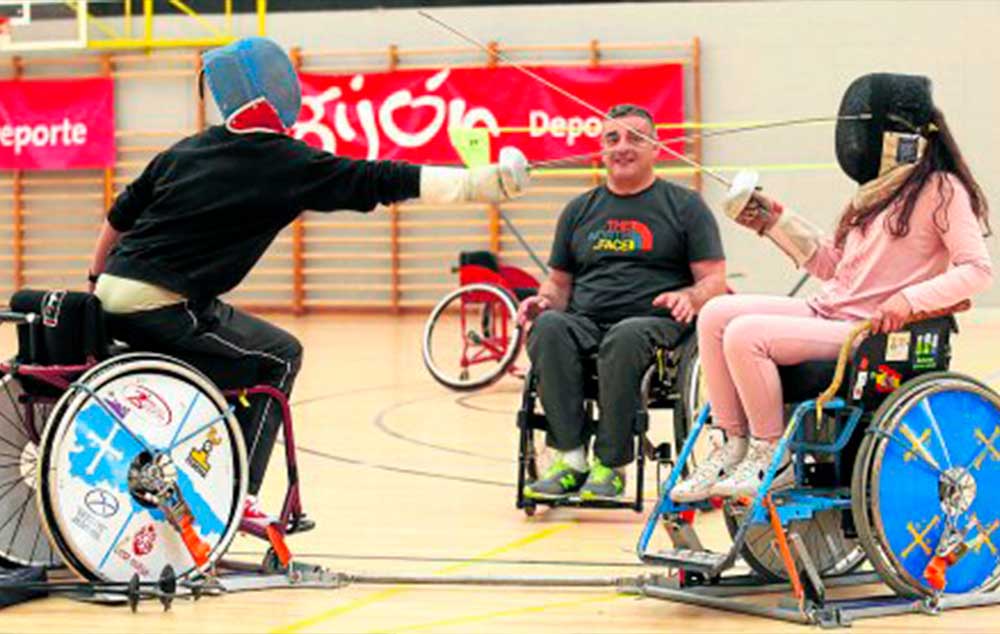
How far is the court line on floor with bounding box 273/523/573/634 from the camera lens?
3.50 meters

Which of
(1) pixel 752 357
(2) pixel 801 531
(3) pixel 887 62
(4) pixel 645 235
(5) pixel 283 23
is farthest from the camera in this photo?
(5) pixel 283 23

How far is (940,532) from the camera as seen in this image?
3.58 metres

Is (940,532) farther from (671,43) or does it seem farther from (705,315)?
(671,43)

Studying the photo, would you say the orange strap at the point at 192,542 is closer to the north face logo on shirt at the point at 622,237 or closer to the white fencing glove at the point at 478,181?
the white fencing glove at the point at 478,181

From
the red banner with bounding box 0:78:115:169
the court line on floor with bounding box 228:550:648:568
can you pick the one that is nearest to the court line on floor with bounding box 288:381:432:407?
the court line on floor with bounding box 228:550:648:568

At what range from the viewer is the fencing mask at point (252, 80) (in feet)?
13.1

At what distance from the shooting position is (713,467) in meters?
3.62

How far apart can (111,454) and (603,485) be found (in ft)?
4.98

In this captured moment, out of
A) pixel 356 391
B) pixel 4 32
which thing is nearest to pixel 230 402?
pixel 356 391

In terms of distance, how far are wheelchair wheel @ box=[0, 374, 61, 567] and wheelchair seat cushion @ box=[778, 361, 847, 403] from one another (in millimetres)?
1530

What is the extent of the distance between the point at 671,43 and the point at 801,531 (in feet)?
28.7

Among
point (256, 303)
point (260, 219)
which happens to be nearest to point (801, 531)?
point (260, 219)

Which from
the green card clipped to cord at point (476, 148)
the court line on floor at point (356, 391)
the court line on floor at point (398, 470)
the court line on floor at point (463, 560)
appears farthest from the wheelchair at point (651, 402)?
the court line on floor at point (356, 391)

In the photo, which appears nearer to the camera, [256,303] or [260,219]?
[260,219]
